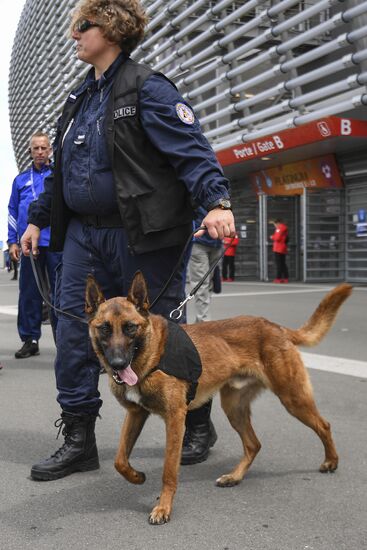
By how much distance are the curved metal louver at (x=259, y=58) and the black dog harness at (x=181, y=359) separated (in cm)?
1172

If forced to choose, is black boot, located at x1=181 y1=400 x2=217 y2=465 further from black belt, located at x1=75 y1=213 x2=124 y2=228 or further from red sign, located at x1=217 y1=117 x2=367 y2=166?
red sign, located at x1=217 y1=117 x2=367 y2=166

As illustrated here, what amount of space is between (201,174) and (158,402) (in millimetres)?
1069

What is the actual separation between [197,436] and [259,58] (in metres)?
15.7

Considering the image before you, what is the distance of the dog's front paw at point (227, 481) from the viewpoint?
3.23 meters

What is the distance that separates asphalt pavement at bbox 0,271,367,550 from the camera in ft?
8.54

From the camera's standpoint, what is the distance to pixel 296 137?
624 inches

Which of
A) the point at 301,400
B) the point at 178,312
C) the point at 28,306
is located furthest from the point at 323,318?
the point at 28,306

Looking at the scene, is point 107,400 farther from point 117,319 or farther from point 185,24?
point 185,24

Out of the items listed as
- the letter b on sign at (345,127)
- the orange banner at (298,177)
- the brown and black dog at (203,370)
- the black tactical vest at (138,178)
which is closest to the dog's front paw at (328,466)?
the brown and black dog at (203,370)

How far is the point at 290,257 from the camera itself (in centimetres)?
2127

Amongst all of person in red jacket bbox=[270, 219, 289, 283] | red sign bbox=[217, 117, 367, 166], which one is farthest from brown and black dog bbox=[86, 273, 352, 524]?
person in red jacket bbox=[270, 219, 289, 283]

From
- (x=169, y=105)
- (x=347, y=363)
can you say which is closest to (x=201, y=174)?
(x=169, y=105)

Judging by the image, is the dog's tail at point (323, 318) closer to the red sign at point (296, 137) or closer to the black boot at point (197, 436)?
the black boot at point (197, 436)

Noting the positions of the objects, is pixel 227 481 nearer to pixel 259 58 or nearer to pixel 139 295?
pixel 139 295
